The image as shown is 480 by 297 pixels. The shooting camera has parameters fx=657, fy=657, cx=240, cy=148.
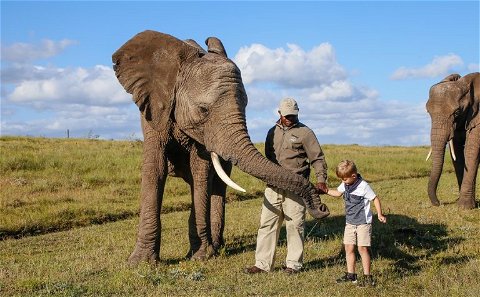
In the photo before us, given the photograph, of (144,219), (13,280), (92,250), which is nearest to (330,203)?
(92,250)

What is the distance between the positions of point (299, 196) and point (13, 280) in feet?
13.7

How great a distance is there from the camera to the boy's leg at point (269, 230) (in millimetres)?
9695

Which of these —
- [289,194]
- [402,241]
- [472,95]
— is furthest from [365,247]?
[472,95]

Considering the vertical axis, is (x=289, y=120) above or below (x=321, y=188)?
above

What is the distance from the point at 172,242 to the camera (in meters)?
12.9

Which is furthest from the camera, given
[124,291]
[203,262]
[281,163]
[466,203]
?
[466,203]

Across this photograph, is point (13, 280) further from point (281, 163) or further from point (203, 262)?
point (281, 163)

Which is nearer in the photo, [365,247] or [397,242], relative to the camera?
[365,247]

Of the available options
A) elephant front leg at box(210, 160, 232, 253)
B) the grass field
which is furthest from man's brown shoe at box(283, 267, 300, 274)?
elephant front leg at box(210, 160, 232, 253)

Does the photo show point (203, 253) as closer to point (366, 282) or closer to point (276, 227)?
point (276, 227)

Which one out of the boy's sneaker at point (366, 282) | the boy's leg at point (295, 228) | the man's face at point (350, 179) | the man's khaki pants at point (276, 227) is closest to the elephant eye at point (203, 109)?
the man's khaki pants at point (276, 227)

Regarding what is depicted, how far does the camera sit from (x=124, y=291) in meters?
8.35

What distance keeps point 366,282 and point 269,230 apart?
1751 mm

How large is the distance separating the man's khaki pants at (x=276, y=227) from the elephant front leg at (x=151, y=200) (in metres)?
1.64
